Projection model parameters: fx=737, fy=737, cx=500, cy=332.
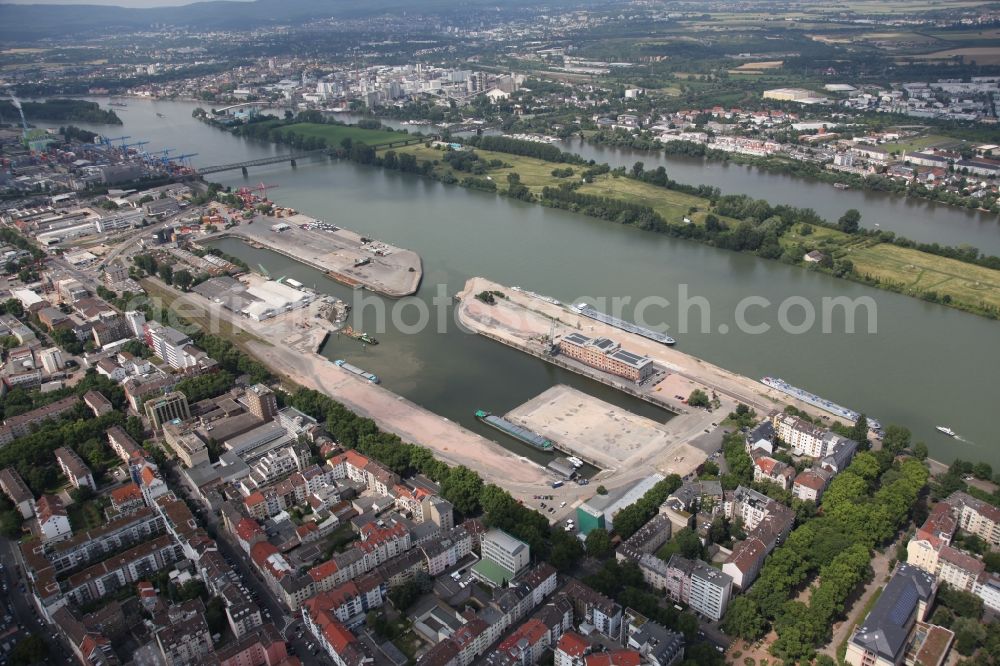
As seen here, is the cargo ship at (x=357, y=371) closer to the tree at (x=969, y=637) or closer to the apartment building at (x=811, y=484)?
the apartment building at (x=811, y=484)

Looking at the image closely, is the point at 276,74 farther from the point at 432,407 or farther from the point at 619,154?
the point at 432,407

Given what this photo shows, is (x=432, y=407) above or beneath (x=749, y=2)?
beneath

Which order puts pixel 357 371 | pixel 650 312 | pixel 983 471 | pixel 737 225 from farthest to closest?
pixel 737 225 < pixel 650 312 < pixel 357 371 < pixel 983 471

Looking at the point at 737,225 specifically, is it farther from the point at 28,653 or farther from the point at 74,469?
the point at 28,653

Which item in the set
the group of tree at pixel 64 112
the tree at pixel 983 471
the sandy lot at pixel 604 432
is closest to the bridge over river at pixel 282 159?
the group of tree at pixel 64 112

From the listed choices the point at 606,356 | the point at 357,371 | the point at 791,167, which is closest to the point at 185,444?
the point at 357,371

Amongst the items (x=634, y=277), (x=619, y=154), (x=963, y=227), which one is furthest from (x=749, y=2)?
(x=634, y=277)

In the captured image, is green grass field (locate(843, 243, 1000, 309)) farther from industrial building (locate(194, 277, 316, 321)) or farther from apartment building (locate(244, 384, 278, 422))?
apartment building (locate(244, 384, 278, 422))
